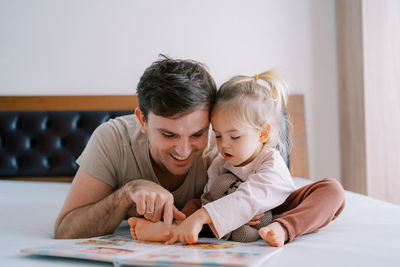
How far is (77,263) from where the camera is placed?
87cm

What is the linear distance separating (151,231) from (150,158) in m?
0.42

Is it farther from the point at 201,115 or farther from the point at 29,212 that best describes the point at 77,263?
the point at 29,212

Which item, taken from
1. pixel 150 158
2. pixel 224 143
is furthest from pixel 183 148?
pixel 150 158

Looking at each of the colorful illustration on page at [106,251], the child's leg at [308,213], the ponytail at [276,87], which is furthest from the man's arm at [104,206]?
the ponytail at [276,87]

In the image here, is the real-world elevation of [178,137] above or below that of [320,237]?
above

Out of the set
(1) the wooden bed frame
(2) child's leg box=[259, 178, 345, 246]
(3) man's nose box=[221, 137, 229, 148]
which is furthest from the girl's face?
(1) the wooden bed frame

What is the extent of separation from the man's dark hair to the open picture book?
0.44 metres

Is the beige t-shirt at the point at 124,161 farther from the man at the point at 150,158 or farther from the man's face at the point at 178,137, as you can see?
the man's face at the point at 178,137

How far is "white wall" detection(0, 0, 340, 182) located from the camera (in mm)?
2805

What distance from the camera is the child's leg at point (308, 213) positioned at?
3.35 feet

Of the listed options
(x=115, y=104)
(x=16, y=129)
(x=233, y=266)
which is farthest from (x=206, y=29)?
(x=233, y=266)

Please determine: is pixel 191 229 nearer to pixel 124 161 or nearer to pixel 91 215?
pixel 91 215

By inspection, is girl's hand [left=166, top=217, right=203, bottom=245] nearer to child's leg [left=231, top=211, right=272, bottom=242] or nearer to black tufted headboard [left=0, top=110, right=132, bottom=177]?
child's leg [left=231, top=211, right=272, bottom=242]

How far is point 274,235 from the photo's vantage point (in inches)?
39.3
